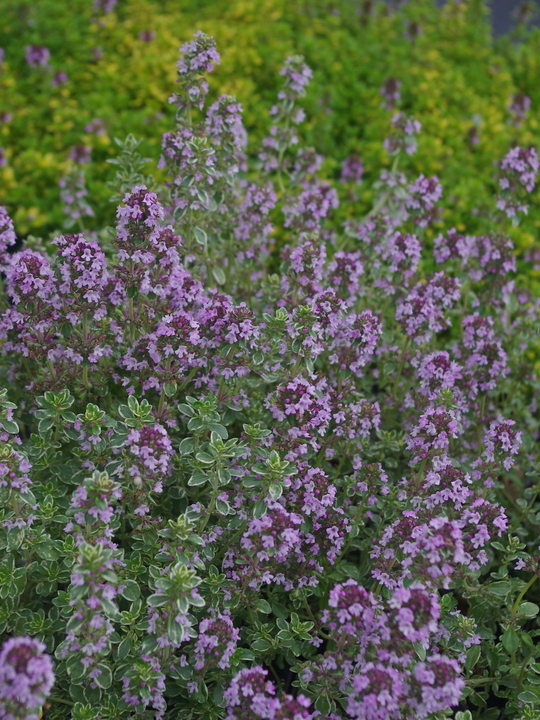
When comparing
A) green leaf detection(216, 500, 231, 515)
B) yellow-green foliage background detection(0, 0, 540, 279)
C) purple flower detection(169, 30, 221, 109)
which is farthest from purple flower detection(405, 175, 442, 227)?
green leaf detection(216, 500, 231, 515)

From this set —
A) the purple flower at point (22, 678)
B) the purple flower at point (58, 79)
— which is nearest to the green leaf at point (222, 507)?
the purple flower at point (22, 678)

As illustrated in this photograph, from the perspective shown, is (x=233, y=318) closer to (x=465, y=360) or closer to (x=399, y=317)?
(x=399, y=317)

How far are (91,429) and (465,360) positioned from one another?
6.94 feet

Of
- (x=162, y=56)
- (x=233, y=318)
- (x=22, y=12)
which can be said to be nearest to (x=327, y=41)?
(x=162, y=56)

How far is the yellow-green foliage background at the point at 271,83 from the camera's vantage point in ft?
21.1

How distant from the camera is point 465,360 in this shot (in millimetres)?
3902

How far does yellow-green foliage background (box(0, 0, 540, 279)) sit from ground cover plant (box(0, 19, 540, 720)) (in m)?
2.60

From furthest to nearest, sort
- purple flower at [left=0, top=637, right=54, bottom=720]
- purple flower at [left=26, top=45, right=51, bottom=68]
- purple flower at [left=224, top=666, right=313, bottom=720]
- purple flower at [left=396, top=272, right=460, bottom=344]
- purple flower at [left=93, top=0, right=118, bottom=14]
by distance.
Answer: purple flower at [left=93, top=0, right=118, bottom=14]
purple flower at [left=26, top=45, right=51, bottom=68]
purple flower at [left=396, top=272, right=460, bottom=344]
purple flower at [left=224, top=666, right=313, bottom=720]
purple flower at [left=0, top=637, right=54, bottom=720]

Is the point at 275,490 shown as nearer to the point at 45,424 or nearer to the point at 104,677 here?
the point at 104,677

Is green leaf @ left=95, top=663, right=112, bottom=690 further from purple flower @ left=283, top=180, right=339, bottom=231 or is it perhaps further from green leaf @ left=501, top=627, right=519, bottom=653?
purple flower @ left=283, top=180, right=339, bottom=231

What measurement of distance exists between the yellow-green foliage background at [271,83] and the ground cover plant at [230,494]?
260 centimetres

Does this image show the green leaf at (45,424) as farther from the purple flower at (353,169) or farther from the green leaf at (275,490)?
the purple flower at (353,169)

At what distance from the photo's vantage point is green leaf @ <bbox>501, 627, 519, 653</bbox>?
116 inches

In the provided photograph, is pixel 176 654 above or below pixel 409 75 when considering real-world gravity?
below
